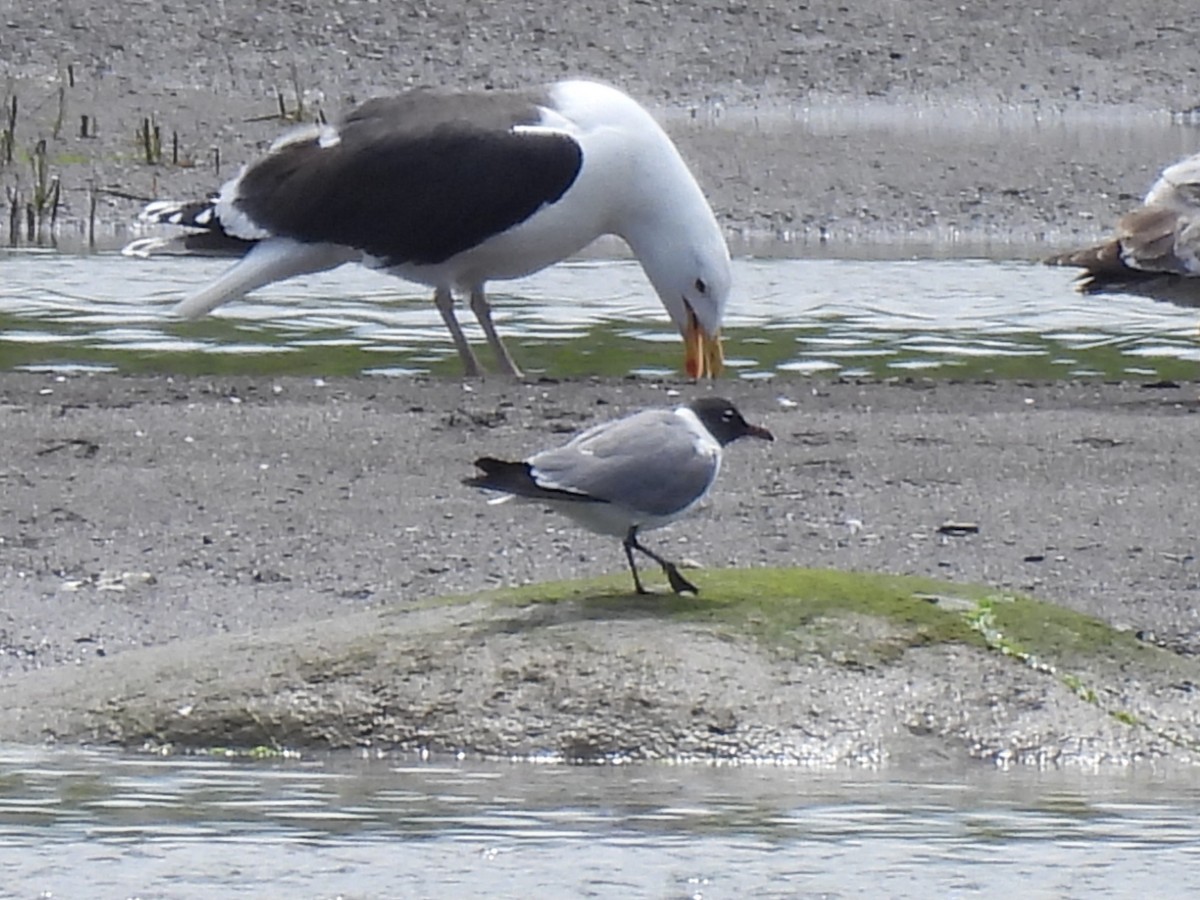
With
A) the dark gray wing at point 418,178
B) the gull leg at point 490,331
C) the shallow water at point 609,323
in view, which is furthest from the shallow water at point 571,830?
the shallow water at point 609,323

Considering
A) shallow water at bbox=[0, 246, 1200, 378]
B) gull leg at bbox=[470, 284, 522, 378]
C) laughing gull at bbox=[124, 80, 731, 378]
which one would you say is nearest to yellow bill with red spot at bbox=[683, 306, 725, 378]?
laughing gull at bbox=[124, 80, 731, 378]

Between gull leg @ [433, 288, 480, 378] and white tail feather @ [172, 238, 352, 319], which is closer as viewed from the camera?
gull leg @ [433, 288, 480, 378]

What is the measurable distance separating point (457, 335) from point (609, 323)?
2.61 meters

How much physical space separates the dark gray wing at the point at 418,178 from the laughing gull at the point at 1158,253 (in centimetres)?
259

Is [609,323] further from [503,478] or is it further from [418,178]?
[503,478]

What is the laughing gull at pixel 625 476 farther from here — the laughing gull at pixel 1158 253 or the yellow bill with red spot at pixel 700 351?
the laughing gull at pixel 1158 253

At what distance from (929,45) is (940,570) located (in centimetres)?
1816

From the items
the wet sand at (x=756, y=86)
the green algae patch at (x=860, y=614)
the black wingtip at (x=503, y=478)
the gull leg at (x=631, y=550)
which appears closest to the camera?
the black wingtip at (x=503, y=478)

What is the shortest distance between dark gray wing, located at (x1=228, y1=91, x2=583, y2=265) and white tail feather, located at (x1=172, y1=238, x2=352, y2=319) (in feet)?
0.21

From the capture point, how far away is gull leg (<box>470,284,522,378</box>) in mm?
12062

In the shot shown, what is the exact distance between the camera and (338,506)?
891 cm

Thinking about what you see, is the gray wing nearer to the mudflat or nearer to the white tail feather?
the mudflat

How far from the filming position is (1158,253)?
12.7m

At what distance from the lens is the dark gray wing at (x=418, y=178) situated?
1173cm
